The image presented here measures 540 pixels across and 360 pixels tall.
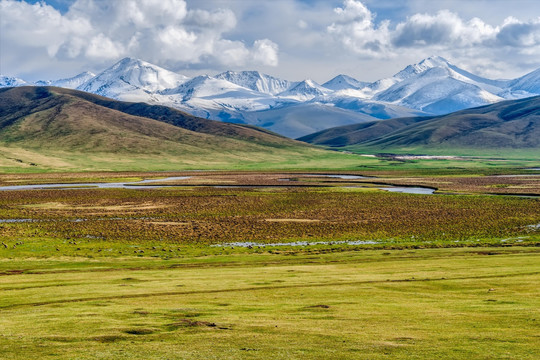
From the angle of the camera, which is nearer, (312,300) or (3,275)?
(312,300)

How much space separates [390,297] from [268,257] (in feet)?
64.7

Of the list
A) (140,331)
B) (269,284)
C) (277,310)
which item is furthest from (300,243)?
(140,331)

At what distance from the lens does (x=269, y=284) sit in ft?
106

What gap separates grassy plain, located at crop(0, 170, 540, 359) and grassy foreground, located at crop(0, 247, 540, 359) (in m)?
0.09

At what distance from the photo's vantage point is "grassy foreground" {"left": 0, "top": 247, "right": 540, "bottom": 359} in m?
18.6

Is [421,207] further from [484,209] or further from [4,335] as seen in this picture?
[4,335]

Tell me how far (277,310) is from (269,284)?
22.8 feet

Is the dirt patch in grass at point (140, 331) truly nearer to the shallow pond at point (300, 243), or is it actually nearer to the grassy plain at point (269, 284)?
the grassy plain at point (269, 284)

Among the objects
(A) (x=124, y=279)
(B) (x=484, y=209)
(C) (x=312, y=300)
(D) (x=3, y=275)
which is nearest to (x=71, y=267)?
(D) (x=3, y=275)

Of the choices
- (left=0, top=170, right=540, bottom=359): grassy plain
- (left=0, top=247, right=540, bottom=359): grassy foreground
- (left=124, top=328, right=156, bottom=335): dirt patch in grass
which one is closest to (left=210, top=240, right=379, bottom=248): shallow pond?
(left=0, top=170, right=540, bottom=359): grassy plain

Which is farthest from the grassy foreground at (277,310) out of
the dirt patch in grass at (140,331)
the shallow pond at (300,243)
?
the shallow pond at (300,243)

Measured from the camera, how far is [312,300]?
2788 centimetres

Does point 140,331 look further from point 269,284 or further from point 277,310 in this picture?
point 269,284

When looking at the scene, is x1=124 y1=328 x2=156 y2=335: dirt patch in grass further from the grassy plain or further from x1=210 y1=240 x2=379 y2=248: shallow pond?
x1=210 y1=240 x2=379 y2=248: shallow pond
